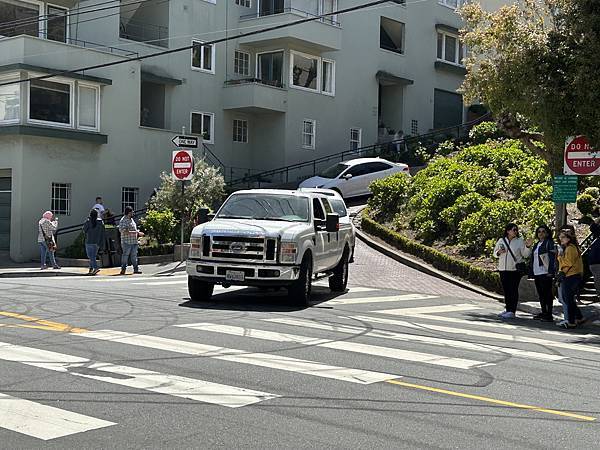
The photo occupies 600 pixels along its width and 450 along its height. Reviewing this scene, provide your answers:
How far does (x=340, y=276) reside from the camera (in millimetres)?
19062

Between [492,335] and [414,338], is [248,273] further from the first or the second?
[492,335]

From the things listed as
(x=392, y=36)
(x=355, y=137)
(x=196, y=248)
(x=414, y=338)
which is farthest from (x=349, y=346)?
(x=392, y=36)

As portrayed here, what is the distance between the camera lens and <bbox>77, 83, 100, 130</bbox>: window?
2944cm

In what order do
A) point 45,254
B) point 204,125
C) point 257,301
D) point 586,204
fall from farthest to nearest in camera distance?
point 204,125, point 45,254, point 586,204, point 257,301

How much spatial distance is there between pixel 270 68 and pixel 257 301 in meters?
22.9

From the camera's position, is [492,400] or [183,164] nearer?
[492,400]

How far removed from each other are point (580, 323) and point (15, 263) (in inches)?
717

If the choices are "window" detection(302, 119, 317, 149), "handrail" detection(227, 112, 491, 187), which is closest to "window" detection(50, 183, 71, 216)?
"handrail" detection(227, 112, 491, 187)

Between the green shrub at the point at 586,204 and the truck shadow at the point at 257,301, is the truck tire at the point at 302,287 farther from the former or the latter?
the green shrub at the point at 586,204

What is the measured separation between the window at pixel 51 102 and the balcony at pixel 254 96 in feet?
28.6

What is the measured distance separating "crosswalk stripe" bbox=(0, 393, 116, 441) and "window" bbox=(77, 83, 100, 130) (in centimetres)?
2299

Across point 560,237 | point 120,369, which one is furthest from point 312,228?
point 120,369

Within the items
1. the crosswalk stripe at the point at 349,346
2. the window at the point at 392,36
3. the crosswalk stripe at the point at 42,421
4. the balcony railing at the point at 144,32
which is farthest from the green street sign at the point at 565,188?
the window at the point at 392,36

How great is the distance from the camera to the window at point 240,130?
37906mm
